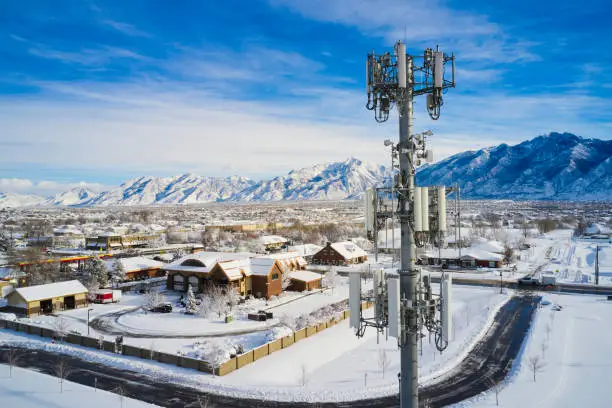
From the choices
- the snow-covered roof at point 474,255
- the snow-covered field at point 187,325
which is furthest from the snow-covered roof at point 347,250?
the snow-covered field at point 187,325

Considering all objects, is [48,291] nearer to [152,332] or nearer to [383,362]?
[152,332]

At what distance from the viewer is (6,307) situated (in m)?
47.7

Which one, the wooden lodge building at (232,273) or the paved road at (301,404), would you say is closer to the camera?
the paved road at (301,404)

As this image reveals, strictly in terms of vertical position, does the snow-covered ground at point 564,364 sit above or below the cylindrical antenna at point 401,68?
below

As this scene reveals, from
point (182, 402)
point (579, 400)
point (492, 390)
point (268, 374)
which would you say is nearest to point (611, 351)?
point (579, 400)

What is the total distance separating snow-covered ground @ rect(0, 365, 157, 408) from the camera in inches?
986

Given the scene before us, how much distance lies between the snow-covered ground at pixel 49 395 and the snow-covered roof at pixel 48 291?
19123 mm

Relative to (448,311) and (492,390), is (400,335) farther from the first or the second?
(492,390)

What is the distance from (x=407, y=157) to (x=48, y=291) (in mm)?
50334

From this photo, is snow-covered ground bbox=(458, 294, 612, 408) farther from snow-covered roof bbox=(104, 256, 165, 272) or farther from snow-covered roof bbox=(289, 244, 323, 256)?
snow-covered roof bbox=(104, 256, 165, 272)

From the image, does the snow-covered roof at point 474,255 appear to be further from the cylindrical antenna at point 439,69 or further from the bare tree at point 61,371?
the cylindrical antenna at point 439,69

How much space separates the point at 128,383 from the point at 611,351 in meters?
35.1

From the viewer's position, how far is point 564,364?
31.3 metres

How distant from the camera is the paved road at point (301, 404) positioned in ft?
85.2
